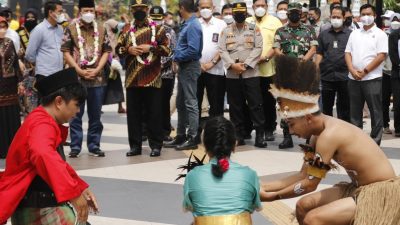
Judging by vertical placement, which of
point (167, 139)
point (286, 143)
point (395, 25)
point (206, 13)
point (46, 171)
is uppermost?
point (206, 13)

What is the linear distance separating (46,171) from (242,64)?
6.64 meters

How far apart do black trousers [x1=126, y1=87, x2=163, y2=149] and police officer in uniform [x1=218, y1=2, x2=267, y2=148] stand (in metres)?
1.21

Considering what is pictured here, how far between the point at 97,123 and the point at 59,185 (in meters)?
5.88

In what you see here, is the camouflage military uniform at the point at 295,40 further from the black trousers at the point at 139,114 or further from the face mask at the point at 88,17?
the face mask at the point at 88,17

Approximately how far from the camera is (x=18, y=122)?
10.8m

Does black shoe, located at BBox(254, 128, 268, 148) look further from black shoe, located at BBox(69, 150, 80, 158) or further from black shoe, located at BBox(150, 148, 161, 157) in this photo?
black shoe, located at BBox(69, 150, 80, 158)

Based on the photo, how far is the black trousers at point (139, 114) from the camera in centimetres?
1066

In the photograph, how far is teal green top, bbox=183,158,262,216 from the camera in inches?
200

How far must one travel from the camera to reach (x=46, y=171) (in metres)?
4.90

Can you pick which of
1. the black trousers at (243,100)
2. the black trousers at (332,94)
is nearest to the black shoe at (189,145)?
the black trousers at (243,100)

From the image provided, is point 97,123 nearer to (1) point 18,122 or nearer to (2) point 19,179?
(1) point 18,122

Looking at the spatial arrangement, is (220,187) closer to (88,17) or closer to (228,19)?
(88,17)

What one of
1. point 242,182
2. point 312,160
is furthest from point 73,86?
point 312,160

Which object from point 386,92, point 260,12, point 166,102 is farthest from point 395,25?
point 166,102
